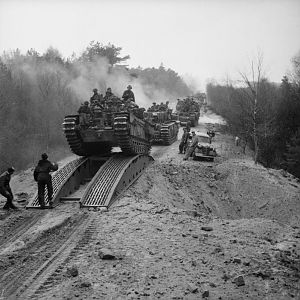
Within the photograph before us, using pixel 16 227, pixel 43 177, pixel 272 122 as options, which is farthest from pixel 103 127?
pixel 272 122

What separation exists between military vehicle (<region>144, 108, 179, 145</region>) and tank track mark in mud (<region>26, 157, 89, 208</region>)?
979 centimetres

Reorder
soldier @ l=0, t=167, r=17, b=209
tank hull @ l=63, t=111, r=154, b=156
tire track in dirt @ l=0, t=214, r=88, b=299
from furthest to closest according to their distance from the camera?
tank hull @ l=63, t=111, r=154, b=156 < soldier @ l=0, t=167, r=17, b=209 < tire track in dirt @ l=0, t=214, r=88, b=299

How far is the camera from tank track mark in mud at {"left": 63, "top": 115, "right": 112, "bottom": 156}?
13672 millimetres

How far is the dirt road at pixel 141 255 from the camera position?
5.83m

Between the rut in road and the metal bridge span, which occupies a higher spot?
the metal bridge span

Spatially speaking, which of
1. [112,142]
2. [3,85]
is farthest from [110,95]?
[3,85]

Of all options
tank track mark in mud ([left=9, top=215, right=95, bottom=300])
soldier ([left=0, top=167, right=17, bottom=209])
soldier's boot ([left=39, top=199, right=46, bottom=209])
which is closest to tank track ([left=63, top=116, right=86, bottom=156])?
soldier ([left=0, top=167, right=17, bottom=209])

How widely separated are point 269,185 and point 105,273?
439 inches

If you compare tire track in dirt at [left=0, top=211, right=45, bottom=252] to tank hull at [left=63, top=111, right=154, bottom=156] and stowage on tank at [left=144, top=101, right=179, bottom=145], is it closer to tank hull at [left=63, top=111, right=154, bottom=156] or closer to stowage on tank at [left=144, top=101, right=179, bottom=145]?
tank hull at [left=63, top=111, right=154, bottom=156]

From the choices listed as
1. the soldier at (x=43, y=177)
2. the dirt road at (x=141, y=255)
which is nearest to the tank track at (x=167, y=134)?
the dirt road at (x=141, y=255)

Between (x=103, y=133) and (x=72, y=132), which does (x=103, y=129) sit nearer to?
(x=103, y=133)

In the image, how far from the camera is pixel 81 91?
43062 mm

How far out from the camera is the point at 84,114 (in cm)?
1423

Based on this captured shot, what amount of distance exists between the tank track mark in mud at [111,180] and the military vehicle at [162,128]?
9.37 meters
